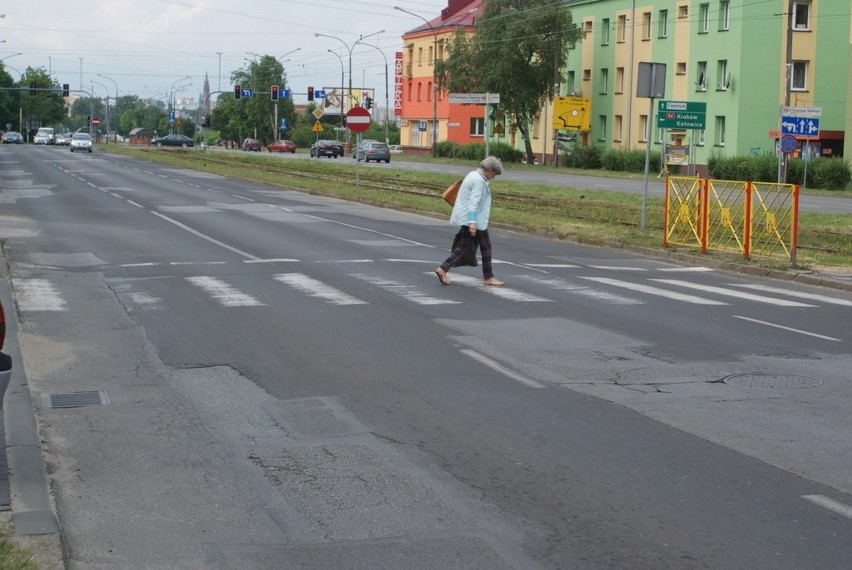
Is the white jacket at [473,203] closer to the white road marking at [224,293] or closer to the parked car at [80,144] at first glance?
the white road marking at [224,293]

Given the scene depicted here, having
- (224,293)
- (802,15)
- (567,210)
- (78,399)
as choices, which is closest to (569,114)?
(802,15)

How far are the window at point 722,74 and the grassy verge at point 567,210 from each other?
1802 cm

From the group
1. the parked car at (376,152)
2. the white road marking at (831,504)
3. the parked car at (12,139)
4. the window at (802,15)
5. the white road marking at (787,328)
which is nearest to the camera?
the white road marking at (831,504)

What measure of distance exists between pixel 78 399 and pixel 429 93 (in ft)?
328

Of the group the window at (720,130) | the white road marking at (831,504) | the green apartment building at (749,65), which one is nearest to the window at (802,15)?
the green apartment building at (749,65)

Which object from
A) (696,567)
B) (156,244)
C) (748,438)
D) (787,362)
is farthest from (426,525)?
(156,244)

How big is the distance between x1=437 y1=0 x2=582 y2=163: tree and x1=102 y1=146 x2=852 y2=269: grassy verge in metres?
26.0

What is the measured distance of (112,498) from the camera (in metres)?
6.24

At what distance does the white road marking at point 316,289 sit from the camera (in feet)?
45.5

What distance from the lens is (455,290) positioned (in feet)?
49.9

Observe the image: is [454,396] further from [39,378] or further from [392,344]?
[39,378]

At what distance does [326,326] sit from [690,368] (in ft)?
12.2

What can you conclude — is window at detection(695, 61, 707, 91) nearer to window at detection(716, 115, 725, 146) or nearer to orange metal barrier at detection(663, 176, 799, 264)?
window at detection(716, 115, 725, 146)

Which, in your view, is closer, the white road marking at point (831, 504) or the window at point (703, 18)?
the white road marking at point (831, 504)
